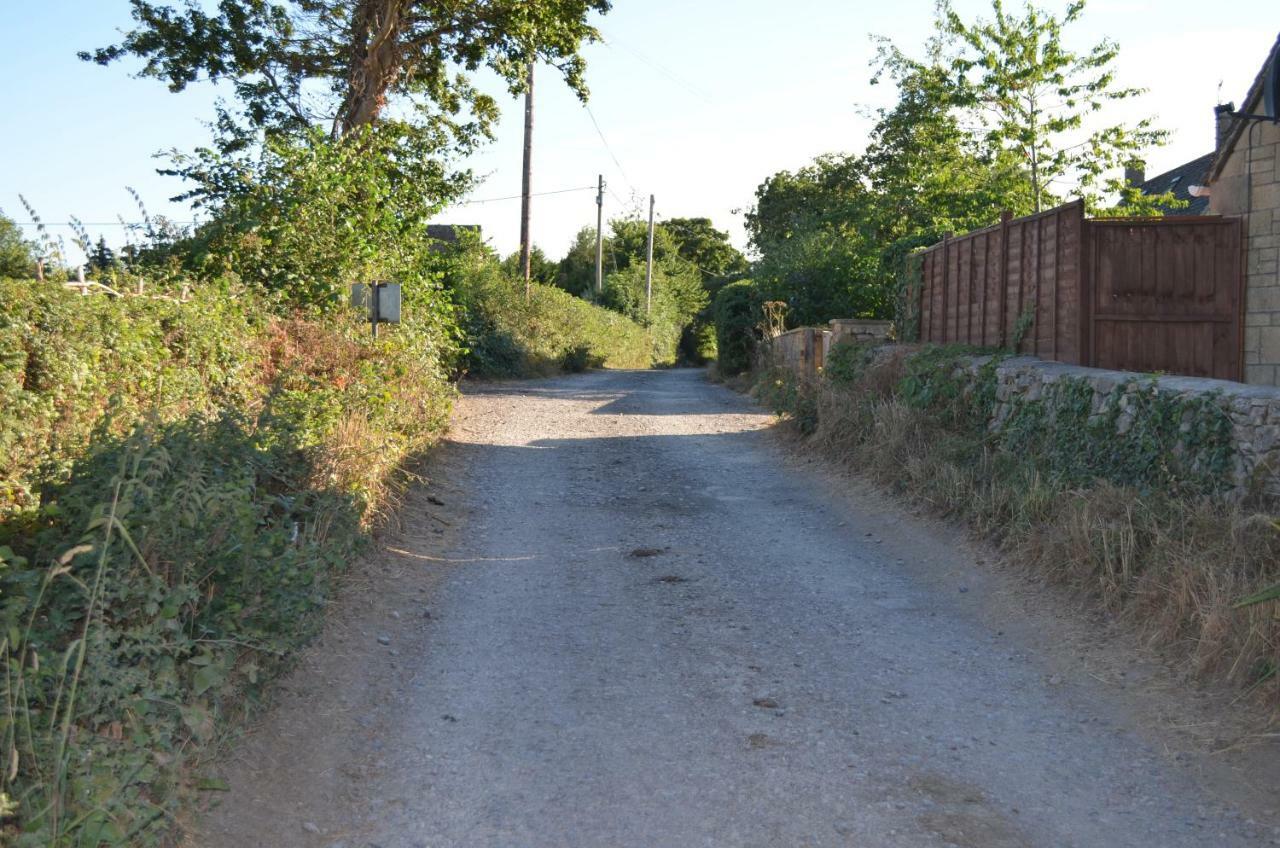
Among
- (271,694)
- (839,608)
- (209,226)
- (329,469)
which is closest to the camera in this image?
(271,694)

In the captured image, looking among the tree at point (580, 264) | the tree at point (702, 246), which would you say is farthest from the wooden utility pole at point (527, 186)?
the tree at point (702, 246)

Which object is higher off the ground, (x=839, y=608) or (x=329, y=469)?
(x=329, y=469)

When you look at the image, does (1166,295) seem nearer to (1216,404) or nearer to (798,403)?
(1216,404)

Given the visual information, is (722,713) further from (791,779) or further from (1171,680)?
(1171,680)

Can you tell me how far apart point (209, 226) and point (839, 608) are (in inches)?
362

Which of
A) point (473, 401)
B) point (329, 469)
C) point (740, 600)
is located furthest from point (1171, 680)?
point (473, 401)

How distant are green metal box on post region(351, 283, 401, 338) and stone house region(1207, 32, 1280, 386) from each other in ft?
29.6

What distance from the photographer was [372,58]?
18.7 meters

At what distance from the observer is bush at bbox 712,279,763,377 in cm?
2747

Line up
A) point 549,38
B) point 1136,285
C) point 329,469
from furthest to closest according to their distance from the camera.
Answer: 1. point 549,38
2. point 1136,285
3. point 329,469

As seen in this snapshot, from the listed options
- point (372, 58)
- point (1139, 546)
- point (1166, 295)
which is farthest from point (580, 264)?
point (1139, 546)

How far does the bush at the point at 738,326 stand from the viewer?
1081 inches

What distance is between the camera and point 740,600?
7.35 meters

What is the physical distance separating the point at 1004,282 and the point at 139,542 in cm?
1024
